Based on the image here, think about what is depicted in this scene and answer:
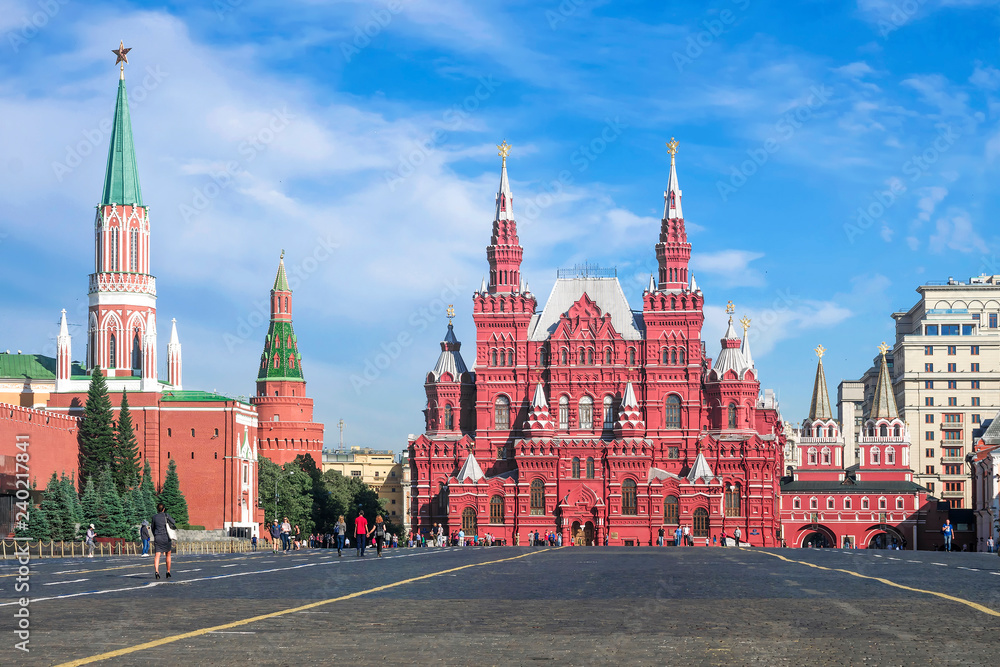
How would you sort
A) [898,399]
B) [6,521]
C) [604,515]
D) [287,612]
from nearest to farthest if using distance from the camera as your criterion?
[287,612], [6,521], [604,515], [898,399]

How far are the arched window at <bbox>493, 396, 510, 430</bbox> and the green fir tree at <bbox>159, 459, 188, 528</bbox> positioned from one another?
88.2 ft

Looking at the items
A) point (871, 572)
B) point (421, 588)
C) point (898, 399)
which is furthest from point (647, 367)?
point (421, 588)

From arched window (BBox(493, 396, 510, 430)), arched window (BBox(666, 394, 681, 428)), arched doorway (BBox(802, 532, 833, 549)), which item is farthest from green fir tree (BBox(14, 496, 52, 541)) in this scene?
arched doorway (BBox(802, 532, 833, 549))

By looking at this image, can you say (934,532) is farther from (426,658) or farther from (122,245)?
(426,658)

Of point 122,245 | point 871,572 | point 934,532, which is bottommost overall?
point 934,532

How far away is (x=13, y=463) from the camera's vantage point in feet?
277

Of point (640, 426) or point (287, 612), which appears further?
point (640, 426)

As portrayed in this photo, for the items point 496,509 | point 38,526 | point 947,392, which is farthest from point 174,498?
point 947,392

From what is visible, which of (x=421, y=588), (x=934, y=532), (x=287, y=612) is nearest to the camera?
(x=287, y=612)

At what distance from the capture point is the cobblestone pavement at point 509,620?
1224cm

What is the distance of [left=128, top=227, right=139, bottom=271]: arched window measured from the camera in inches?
4815

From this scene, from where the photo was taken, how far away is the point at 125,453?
107000 mm

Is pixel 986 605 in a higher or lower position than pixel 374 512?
higher

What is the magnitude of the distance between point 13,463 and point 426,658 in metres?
78.9
